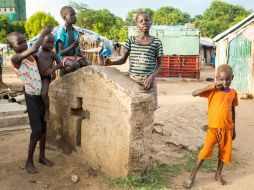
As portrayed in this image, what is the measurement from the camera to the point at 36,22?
138 ft

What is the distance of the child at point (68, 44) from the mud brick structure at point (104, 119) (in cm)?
17

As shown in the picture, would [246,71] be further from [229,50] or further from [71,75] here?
[71,75]

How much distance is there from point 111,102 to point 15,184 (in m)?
1.41

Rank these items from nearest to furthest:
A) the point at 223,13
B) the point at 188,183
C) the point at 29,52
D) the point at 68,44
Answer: the point at 29,52
the point at 188,183
the point at 68,44
the point at 223,13

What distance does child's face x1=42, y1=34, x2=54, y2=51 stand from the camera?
394 centimetres

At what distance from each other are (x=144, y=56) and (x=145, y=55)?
0.02m

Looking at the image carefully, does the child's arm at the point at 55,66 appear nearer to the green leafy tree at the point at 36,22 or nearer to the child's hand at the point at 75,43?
the child's hand at the point at 75,43

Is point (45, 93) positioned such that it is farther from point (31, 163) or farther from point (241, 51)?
point (241, 51)

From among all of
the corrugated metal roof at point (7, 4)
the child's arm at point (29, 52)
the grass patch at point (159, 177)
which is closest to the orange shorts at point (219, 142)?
the grass patch at point (159, 177)

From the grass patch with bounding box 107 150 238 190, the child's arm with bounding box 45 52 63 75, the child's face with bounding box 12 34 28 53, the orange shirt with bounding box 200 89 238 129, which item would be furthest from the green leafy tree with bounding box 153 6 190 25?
the child's face with bounding box 12 34 28 53

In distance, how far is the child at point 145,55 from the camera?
12.3 feet

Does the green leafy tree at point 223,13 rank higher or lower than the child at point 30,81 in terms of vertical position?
higher

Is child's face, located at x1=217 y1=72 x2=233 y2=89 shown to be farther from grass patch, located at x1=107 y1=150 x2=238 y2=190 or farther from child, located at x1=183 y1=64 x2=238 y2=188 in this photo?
grass patch, located at x1=107 y1=150 x2=238 y2=190

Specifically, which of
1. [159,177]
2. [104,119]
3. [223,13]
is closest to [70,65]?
[104,119]
